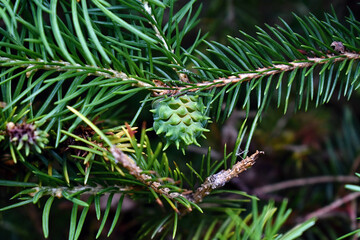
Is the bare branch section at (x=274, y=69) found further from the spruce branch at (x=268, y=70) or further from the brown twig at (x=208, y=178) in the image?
the brown twig at (x=208, y=178)

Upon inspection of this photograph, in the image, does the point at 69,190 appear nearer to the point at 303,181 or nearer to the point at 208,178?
the point at 208,178

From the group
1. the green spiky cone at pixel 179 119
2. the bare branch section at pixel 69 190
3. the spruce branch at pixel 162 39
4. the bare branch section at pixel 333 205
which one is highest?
the spruce branch at pixel 162 39

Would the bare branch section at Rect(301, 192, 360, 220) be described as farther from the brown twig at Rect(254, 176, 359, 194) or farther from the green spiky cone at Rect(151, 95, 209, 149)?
the green spiky cone at Rect(151, 95, 209, 149)

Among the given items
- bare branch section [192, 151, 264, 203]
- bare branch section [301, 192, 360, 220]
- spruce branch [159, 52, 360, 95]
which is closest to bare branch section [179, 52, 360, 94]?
spruce branch [159, 52, 360, 95]

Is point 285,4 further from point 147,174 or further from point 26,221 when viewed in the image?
point 26,221

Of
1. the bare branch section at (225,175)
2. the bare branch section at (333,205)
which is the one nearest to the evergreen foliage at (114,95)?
the bare branch section at (225,175)

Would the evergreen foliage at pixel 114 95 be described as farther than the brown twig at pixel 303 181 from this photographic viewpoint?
No

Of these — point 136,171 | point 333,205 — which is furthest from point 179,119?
point 333,205

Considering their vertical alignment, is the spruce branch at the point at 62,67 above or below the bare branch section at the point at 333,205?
above
